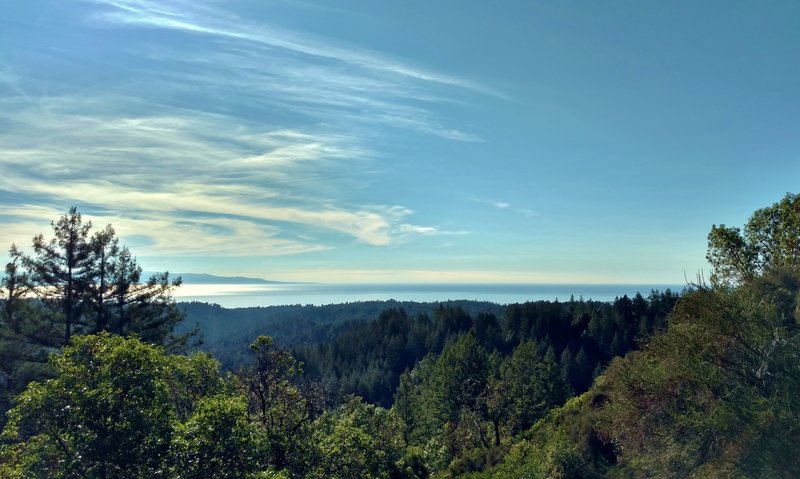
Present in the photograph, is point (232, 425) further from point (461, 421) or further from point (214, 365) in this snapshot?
point (461, 421)

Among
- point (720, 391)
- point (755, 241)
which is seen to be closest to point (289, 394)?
point (720, 391)

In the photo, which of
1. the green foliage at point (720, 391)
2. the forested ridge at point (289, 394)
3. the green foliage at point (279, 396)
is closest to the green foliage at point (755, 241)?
the forested ridge at point (289, 394)

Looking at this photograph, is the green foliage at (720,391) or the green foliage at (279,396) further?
the green foliage at (279,396)

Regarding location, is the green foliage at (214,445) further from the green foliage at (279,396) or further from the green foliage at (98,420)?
the green foliage at (279,396)

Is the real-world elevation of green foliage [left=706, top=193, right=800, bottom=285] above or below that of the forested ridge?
above

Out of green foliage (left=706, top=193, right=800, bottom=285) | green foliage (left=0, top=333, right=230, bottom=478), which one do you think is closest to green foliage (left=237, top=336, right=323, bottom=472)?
green foliage (left=0, top=333, right=230, bottom=478)

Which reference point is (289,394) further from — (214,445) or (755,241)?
(755,241)

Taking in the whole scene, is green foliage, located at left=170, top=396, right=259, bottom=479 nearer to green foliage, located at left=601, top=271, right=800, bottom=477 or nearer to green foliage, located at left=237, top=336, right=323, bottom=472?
green foliage, located at left=237, top=336, right=323, bottom=472

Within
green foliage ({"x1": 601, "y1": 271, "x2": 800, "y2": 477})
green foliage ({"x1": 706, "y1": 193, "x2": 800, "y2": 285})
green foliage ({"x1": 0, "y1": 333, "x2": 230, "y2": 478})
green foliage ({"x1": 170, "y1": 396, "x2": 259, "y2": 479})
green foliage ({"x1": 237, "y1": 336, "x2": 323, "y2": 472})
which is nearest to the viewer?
green foliage ({"x1": 0, "y1": 333, "x2": 230, "y2": 478})

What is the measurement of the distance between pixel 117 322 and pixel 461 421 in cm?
3031

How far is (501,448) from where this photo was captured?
3409 cm

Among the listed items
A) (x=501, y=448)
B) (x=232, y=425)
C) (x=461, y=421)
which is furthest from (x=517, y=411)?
(x=232, y=425)

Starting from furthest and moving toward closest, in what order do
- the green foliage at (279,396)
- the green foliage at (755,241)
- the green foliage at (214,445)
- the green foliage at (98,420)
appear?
the green foliage at (755,241) < the green foliage at (279,396) < the green foliage at (214,445) < the green foliage at (98,420)

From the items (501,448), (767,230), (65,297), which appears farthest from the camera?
(501,448)
